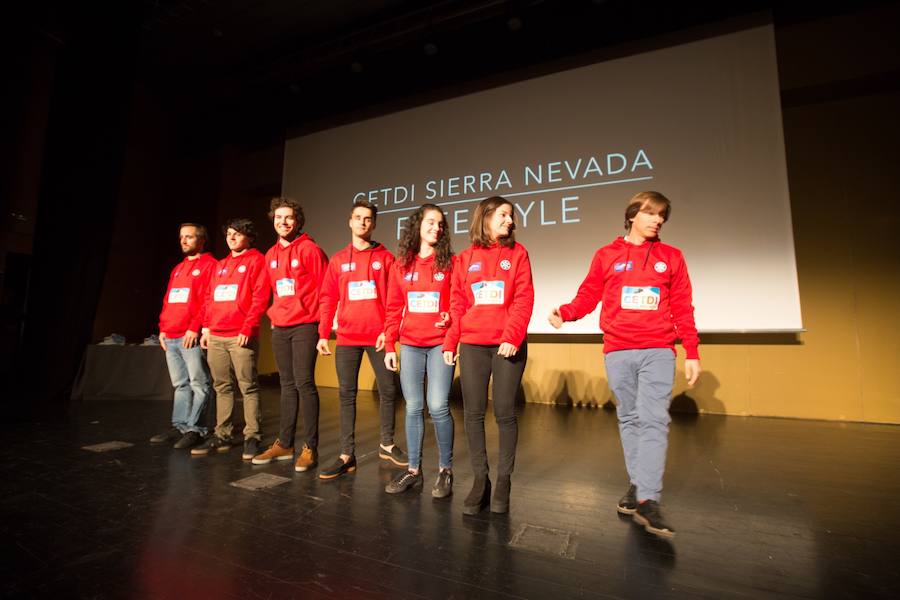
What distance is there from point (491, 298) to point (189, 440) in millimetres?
2070

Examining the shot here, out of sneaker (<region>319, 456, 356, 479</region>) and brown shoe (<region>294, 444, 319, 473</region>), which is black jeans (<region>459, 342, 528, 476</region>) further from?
brown shoe (<region>294, 444, 319, 473</region>)

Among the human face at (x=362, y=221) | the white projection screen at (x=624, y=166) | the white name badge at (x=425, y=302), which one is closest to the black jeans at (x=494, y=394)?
the white name badge at (x=425, y=302)

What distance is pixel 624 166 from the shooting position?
3.80 metres

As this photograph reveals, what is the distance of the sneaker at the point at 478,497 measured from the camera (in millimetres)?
1562

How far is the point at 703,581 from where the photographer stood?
1138 mm

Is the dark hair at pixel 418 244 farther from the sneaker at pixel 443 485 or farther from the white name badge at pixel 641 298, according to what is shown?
the sneaker at pixel 443 485

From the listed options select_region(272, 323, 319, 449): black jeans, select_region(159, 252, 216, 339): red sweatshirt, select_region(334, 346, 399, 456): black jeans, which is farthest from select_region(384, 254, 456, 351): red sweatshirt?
select_region(159, 252, 216, 339): red sweatshirt

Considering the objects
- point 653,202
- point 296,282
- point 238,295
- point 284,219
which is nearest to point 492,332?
point 653,202

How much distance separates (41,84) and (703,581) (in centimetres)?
732

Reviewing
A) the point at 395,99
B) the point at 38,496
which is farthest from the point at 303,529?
the point at 395,99

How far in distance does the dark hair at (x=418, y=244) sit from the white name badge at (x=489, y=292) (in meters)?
0.26

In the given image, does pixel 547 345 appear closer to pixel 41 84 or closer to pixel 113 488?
pixel 113 488

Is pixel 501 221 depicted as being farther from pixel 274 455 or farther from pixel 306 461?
pixel 274 455

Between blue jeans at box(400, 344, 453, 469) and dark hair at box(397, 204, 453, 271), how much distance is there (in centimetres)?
38
